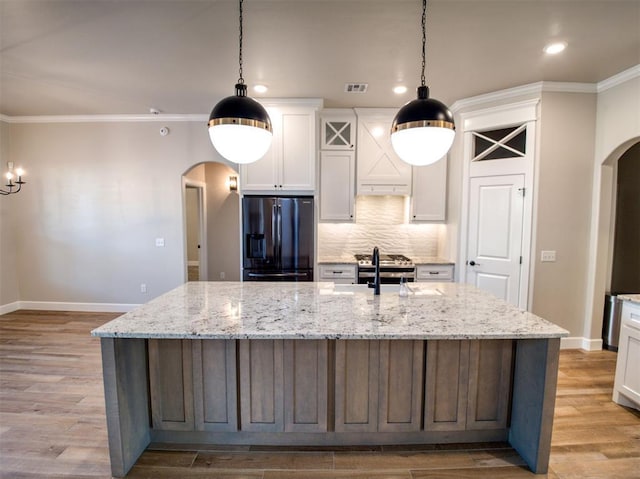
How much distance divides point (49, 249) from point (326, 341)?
16.7 ft

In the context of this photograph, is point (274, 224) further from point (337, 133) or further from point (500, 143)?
point (500, 143)

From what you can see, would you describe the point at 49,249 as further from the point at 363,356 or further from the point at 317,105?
the point at 363,356

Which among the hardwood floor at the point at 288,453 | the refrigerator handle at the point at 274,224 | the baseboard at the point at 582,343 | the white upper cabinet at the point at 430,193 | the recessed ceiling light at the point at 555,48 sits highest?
the recessed ceiling light at the point at 555,48

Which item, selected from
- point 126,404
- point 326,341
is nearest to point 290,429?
point 326,341

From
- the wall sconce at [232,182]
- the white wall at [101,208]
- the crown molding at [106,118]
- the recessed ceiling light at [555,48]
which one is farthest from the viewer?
the wall sconce at [232,182]

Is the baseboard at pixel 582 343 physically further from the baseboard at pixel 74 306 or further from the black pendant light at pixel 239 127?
the baseboard at pixel 74 306

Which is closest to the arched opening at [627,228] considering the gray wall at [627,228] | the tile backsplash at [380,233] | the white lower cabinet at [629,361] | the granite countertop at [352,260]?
the gray wall at [627,228]

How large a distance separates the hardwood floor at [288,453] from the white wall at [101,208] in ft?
6.99

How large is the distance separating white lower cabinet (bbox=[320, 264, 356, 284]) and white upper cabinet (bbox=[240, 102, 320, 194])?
99cm

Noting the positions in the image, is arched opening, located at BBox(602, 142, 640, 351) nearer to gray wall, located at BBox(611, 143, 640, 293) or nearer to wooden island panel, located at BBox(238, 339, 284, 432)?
gray wall, located at BBox(611, 143, 640, 293)

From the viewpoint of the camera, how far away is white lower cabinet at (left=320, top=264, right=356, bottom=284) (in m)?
4.08

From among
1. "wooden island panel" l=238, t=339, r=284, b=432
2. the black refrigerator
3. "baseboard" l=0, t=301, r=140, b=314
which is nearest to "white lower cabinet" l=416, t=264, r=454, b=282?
the black refrigerator

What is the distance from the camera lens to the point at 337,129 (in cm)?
421

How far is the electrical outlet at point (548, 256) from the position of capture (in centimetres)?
353
